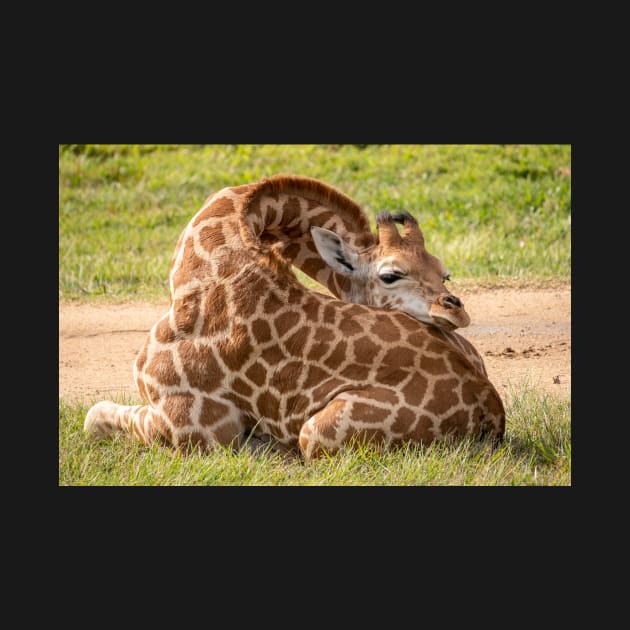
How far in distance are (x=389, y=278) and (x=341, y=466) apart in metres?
1.57

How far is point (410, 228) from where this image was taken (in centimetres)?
834

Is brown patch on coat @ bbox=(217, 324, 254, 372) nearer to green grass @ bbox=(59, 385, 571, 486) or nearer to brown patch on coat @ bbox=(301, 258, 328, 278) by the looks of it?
green grass @ bbox=(59, 385, 571, 486)

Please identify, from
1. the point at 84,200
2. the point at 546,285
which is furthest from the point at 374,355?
the point at 84,200

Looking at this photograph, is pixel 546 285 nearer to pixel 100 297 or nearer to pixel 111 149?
pixel 100 297

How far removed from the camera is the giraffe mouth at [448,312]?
24.7 feet

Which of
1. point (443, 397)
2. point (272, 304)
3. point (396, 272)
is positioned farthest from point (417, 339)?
point (272, 304)

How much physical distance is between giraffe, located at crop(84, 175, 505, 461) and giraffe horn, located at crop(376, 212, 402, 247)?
0.15 m

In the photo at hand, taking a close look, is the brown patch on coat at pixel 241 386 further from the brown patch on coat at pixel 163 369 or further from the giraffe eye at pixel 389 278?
the giraffe eye at pixel 389 278

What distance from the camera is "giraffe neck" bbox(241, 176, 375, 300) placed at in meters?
8.42

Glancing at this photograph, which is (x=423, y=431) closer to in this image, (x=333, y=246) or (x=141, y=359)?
(x=333, y=246)

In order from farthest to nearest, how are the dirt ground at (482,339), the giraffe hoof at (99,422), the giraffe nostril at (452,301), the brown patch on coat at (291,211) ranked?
the dirt ground at (482,339)
the brown patch on coat at (291,211)
the giraffe hoof at (99,422)
the giraffe nostril at (452,301)

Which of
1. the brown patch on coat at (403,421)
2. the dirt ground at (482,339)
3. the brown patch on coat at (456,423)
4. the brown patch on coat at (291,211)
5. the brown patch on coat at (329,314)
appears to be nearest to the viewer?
the brown patch on coat at (403,421)

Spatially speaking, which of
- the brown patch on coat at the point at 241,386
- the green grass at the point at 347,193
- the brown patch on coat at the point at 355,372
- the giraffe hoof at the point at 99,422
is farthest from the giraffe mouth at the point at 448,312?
the green grass at the point at 347,193

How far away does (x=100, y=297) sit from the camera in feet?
42.1
